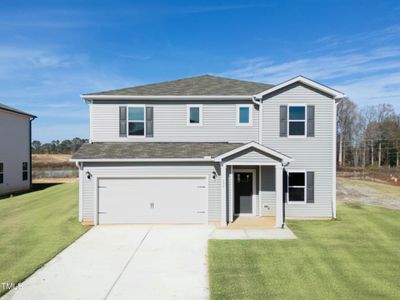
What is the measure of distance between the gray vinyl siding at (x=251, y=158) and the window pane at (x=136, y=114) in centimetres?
490

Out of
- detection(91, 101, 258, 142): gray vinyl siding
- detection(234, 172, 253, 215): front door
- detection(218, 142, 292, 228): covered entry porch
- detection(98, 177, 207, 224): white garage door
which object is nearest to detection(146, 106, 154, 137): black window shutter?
detection(91, 101, 258, 142): gray vinyl siding

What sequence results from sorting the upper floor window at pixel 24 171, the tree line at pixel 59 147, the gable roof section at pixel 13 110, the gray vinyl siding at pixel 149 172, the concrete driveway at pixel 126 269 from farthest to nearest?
1. the tree line at pixel 59 147
2. the upper floor window at pixel 24 171
3. the gable roof section at pixel 13 110
4. the gray vinyl siding at pixel 149 172
5. the concrete driveway at pixel 126 269

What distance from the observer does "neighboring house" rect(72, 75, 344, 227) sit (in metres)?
15.0

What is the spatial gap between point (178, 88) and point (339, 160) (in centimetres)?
5073

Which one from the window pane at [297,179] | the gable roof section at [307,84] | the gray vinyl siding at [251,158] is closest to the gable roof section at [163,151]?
the gray vinyl siding at [251,158]

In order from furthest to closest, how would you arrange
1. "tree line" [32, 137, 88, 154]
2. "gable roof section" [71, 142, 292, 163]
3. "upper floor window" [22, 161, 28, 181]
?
"tree line" [32, 137, 88, 154] → "upper floor window" [22, 161, 28, 181] → "gable roof section" [71, 142, 292, 163]

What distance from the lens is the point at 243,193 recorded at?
650 inches

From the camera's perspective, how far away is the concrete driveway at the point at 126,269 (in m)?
7.69

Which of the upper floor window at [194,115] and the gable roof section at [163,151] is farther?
the upper floor window at [194,115]

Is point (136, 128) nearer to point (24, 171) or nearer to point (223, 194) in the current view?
point (223, 194)

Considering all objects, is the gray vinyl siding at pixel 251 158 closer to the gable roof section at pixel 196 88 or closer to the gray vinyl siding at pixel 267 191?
the gray vinyl siding at pixel 267 191

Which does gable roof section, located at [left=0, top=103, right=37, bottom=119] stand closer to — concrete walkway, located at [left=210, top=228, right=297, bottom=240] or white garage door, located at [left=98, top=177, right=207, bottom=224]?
white garage door, located at [left=98, top=177, right=207, bottom=224]

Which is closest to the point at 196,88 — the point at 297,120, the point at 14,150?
the point at 297,120

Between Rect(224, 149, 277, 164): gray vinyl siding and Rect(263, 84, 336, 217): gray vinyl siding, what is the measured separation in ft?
5.38
